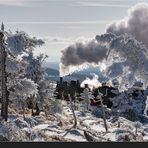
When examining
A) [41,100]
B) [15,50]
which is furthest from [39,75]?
[15,50]

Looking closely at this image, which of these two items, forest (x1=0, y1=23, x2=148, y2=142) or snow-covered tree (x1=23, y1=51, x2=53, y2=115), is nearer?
forest (x1=0, y1=23, x2=148, y2=142)

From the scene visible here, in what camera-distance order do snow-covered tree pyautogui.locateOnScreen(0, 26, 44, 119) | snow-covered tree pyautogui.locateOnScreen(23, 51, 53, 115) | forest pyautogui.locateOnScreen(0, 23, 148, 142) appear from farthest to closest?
1. snow-covered tree pyautogui.locateOnScreen(23, 51, 53, 115)
2. snow-covered tree pyautogui.locateOnScreen(0, 26, 44, 119)
3. forest pyautogui.locateOnScreen(0, 23, 148, 142)

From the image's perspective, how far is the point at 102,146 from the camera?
7.85m

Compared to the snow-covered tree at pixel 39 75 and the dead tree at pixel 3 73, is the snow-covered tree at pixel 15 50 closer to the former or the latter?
the dead tree at pixel 3 73

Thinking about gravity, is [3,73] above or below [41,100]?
above

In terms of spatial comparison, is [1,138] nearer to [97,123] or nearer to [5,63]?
[5,63]

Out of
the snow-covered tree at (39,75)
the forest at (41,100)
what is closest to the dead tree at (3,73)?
the forest at (41,100)

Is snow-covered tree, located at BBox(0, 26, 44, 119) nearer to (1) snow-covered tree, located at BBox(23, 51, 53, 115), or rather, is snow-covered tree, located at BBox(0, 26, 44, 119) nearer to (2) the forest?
(2) the forest

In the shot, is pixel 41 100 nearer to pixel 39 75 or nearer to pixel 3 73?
pixel 39 75

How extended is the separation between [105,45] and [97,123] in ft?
145

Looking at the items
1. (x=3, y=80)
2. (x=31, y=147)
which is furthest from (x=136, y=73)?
(x=3, y=80)

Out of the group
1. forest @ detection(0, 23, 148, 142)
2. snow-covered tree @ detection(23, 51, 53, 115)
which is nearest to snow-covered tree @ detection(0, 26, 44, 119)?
forest @ detection(0, 23, 148, 142)

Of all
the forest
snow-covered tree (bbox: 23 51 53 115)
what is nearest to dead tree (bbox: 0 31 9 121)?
the forest

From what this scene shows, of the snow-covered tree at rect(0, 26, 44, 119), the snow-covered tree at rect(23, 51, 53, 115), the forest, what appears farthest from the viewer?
the snow-covered tree at rect(23, 51, 53, 115)
